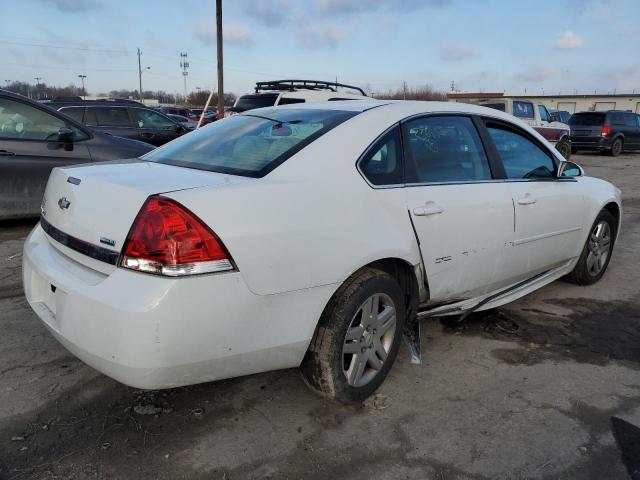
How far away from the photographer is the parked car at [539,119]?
16250mm

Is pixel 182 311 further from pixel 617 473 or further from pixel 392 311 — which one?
pixel 617 473

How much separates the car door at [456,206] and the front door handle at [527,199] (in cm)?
13

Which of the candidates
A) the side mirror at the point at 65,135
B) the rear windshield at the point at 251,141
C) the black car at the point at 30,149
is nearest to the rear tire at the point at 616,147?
the black car at the point at 30,149

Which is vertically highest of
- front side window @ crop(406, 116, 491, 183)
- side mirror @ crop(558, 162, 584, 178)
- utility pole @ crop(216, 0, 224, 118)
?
utility pole @ crop(216, 0, 224, 118)

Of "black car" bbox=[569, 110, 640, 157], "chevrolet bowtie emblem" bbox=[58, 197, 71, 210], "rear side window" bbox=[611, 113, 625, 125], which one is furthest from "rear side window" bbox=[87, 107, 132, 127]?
"rear side window" bbox=[611, 113, 625, 125]

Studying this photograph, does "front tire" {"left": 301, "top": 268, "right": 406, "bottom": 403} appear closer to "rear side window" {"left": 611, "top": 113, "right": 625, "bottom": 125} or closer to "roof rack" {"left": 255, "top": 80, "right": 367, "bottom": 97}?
"roof rack" {"left": 255, "top": 80, "right": 367, "bottom": 97}

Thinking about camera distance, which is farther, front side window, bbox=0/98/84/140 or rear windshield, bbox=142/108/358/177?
front side window, bbox=0/98/84/140

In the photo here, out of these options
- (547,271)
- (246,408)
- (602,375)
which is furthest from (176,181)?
(547,271)

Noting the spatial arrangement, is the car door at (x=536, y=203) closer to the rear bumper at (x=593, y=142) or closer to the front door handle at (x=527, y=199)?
the front door handle at (x=527, y=199)

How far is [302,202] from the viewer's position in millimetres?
2420

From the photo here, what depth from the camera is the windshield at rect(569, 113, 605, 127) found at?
804 inches

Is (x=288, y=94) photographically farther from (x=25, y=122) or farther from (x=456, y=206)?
(x=456, y=206)

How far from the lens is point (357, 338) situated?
2.74 metres

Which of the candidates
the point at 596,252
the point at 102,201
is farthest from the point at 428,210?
the point at 596,252
